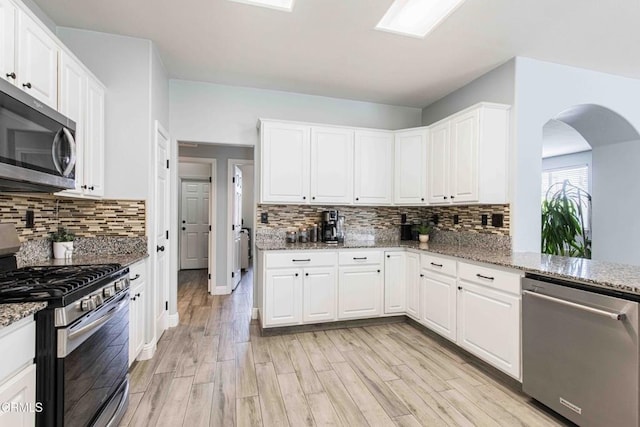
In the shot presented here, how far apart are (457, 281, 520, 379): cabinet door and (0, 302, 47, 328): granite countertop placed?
2.60 meters

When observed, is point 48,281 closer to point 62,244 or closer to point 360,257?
point 62,244

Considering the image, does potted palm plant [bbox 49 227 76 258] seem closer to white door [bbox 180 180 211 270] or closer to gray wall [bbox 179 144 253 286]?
gray wall [bbox 179 144 253 286]

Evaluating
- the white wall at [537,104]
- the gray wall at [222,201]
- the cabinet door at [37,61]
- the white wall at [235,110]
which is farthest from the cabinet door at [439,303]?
the cabinet door at [37,61]

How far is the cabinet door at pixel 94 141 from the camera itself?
88.4 inches

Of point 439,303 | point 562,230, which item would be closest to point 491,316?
point 439,303

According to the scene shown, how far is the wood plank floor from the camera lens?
73.7 inches

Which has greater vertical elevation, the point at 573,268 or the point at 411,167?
the point at 411,167

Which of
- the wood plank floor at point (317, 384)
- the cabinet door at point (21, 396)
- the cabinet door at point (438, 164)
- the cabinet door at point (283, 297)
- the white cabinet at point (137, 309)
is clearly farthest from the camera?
the cabinet door at point (438, 164)

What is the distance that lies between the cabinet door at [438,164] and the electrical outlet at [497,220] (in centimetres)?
44

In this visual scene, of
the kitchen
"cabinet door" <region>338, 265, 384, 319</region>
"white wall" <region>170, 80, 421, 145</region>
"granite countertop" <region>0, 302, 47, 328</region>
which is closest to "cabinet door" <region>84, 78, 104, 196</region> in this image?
the kitchen

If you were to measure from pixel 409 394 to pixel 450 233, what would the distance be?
2016 mm

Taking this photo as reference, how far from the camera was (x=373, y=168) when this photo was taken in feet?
12.0

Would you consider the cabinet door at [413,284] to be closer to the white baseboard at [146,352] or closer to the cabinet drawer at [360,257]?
the cabinet drawer at [360,257]

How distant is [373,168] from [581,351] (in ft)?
8.06
